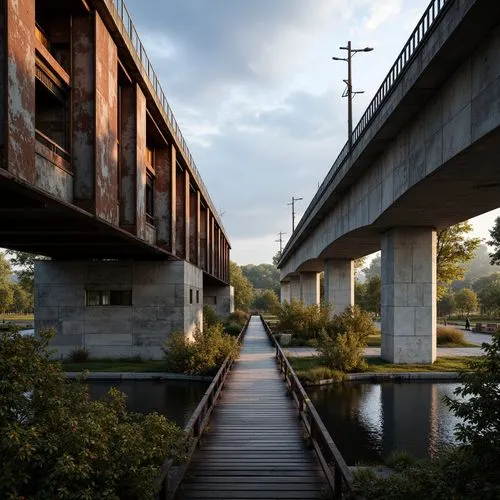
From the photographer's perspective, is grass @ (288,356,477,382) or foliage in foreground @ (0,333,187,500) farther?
grass @ (288,356,477,382)

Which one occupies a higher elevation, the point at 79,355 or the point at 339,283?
the point at 339,283

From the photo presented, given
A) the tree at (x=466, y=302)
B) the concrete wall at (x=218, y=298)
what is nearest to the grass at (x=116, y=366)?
the concrete wall at (x=218, y=298)

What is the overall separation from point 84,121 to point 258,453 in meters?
8.92

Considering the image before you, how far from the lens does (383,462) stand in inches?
436

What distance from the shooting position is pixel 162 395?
18.5 m

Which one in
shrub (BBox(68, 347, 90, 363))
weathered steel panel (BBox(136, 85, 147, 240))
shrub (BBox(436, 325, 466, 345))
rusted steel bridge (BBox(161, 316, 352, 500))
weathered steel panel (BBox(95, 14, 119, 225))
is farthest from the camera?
shrub (BBox(436, 325, 466, 345))

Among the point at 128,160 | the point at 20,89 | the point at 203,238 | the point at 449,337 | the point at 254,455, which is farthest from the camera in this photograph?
the point at 203,238

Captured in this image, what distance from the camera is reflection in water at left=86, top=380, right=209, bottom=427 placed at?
16141mm

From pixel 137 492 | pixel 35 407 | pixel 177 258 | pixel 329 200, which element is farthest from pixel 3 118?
pixel 329 200

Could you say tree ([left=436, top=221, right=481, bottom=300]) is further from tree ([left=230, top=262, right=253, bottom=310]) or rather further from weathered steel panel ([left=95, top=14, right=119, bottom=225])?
tree ([left=230, top=262, right=253, bottom=310])

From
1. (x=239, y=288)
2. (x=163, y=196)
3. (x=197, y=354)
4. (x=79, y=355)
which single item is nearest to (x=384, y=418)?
(x=197, y=354)

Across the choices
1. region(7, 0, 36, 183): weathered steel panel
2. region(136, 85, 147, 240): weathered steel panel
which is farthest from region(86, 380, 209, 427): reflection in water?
region(7, 0, 36, 183): weathered steel panel

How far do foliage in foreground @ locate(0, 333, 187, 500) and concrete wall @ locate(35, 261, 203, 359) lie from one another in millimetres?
17890

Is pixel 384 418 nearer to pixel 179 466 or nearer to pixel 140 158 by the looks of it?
pixel 179 466
